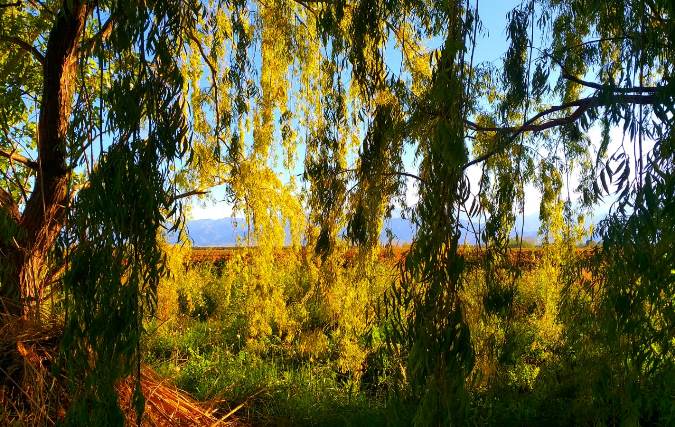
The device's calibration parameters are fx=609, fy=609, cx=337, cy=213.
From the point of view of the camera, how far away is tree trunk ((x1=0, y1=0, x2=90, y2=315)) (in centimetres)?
346

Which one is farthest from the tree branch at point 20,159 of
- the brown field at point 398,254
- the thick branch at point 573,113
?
the thick branch at point 573,113

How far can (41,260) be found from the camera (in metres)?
3.54

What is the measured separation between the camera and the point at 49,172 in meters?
3.52

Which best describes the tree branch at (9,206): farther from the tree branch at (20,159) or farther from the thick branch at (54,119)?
the tree branch at (20,159)

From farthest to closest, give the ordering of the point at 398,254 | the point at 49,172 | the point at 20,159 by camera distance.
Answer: the point at 398,254 < the point at 20,159 < the point at 49,172

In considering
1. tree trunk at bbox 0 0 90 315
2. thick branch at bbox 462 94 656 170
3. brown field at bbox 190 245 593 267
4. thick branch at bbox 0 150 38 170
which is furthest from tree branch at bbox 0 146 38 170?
thick branch at bbox 462 94 656 170

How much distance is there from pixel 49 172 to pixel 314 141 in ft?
5.08

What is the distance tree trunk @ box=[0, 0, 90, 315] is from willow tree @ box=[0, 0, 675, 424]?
0.01 m

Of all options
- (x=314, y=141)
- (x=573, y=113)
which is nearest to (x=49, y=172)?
(x=314, y=141)

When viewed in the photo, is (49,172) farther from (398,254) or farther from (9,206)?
(398,254)

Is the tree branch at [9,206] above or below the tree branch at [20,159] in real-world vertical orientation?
below

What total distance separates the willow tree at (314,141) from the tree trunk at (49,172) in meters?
0.01

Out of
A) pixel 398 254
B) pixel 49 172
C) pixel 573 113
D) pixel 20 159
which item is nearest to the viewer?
pixel 573 113

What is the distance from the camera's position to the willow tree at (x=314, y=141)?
1.76m
